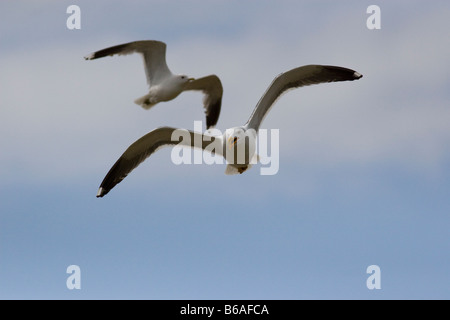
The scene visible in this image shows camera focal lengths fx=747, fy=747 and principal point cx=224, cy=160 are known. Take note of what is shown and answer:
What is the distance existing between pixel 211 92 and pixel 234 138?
348cm

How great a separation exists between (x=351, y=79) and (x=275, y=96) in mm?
1092

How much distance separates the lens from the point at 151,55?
1194 cm

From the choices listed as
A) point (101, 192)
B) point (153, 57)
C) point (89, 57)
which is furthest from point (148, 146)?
point (153, 57)

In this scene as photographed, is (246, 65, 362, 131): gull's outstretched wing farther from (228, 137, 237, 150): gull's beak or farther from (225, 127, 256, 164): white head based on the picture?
(228, 137, 237, 150): gull's beak

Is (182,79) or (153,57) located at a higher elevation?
(153,57)

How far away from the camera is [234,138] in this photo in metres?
9.15

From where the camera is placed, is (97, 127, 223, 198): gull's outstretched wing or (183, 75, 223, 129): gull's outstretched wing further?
(183, 75, 223, 129): gull's outstretched wing

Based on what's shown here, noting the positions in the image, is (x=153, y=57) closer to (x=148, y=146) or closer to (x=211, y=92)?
(x=211, y=92)

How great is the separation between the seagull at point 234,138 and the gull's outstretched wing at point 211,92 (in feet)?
8.49

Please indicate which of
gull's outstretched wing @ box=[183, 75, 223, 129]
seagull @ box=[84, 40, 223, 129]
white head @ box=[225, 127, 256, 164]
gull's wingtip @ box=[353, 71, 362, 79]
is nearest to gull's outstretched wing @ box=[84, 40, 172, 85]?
seagull @ box=[84, 40, 223, 129]

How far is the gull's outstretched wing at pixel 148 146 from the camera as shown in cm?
941

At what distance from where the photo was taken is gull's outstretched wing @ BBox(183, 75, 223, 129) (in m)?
12.3

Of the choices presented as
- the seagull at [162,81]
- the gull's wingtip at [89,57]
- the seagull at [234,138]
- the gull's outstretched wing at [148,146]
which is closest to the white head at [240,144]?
the seagull at [234,138]

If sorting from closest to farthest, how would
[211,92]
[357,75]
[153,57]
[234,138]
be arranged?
[234,138]
[357,75]
[153,57]
[211,92]
